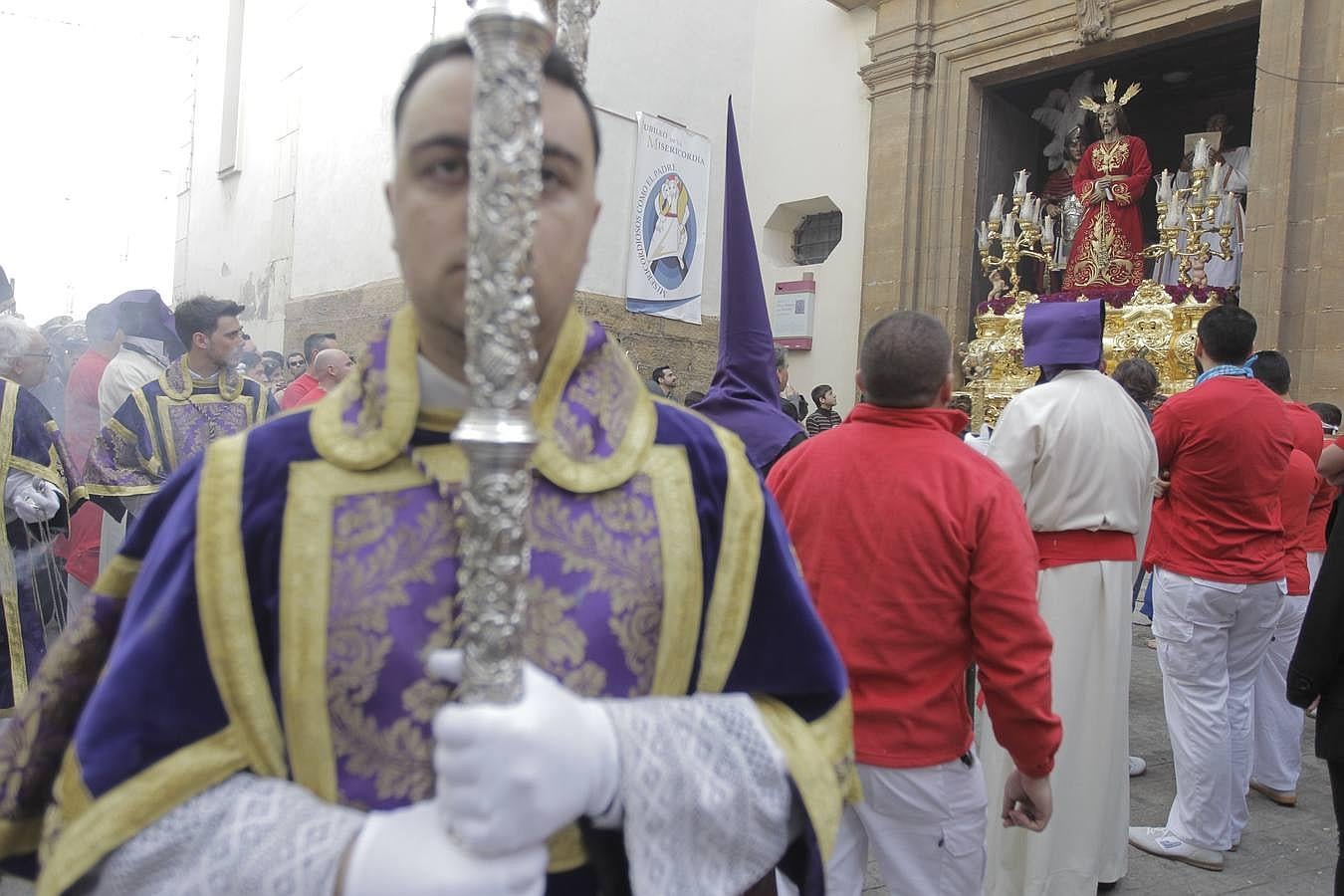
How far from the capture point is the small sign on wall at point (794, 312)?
13172 mm

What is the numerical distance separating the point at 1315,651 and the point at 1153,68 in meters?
13.2

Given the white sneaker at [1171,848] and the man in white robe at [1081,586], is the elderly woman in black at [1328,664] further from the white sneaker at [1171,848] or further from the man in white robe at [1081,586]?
the white sneaker at [1171,848]

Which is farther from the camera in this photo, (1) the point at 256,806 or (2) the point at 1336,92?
(2) the point at 1336,92

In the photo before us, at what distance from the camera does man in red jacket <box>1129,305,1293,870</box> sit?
3.71m

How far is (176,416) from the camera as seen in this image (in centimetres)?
472

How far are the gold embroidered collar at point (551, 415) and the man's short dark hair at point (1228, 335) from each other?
3390 mm

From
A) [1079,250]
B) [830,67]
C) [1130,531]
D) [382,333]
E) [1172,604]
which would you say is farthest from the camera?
[830,67]

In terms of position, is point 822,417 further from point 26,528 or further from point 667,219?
point 26,528

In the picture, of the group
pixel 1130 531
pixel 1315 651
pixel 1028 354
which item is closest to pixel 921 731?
pixel 1315 651

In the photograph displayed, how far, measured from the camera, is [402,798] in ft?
3.41

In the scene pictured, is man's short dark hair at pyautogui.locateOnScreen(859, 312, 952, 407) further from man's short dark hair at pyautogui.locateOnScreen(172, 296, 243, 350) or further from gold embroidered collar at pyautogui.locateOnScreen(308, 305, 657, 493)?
man's short dark hair at pyautogui.locateOnScreen(172, 296, 243, 350)

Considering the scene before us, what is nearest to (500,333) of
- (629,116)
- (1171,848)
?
(1171,848)

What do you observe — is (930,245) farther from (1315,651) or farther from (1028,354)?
(1315,651)

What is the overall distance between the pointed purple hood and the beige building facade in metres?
7.02
